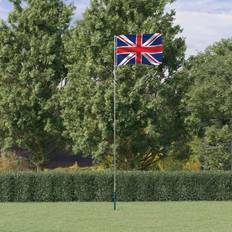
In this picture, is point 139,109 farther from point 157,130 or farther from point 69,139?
point 69,139

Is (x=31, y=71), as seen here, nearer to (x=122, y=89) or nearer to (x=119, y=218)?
(x=122, y=89)

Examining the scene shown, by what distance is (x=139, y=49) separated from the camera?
23047 mm

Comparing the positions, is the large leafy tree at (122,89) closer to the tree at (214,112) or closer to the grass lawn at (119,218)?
the grass lawn at (119,218)

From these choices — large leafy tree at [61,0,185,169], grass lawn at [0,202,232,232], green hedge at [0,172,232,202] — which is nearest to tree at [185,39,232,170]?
large leafy tree at [61,0,185,169]

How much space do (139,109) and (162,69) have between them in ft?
10.5

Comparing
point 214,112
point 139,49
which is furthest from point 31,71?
point 139,49

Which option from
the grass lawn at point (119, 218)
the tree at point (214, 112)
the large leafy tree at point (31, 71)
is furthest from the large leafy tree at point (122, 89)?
the tree at point (214, 112)

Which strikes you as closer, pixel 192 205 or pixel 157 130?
pixel 192 205

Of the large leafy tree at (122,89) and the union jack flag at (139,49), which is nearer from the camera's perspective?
the union jack flag at (139,49)

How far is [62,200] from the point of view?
2836cm

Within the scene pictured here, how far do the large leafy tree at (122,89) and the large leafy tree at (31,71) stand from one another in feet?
10.5

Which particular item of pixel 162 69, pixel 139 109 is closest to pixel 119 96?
pixel 139 109

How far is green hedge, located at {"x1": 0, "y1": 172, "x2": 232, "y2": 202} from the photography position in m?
28.0

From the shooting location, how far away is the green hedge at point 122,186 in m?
28.0
